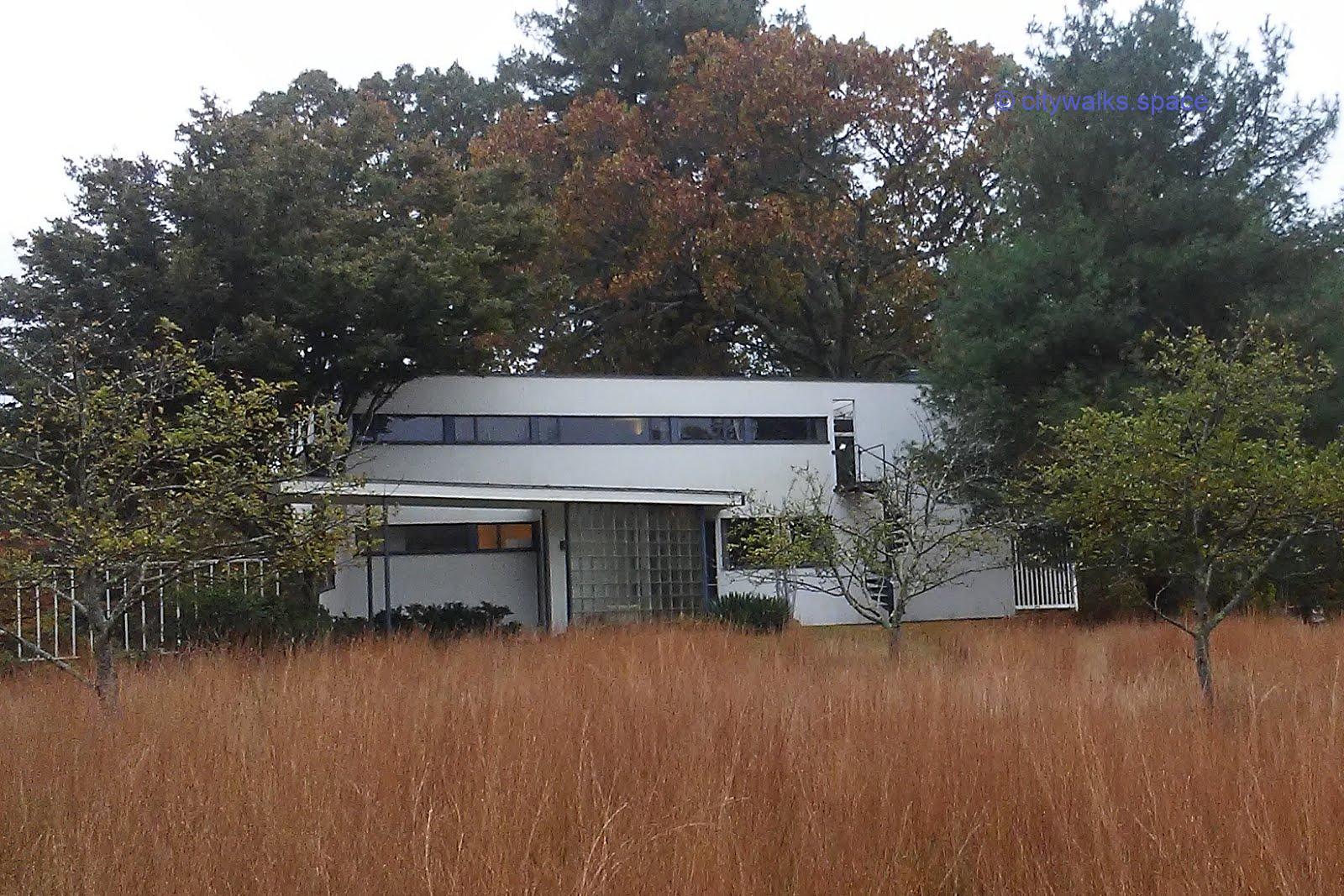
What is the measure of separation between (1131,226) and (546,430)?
33.1ft

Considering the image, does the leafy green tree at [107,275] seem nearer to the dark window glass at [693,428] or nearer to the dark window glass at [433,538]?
the dark window glass at [433,538]

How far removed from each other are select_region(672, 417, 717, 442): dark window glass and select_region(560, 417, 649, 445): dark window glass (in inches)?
21.9

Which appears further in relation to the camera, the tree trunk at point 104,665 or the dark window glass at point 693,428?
the dark window glass at point 693,428

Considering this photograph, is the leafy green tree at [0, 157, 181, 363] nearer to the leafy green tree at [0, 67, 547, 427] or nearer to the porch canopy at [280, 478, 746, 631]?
the leafy green tree at [0, 67, 547, 427]

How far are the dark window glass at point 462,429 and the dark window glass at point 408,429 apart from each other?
0.56 ft

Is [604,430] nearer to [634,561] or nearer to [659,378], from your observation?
[659,378]

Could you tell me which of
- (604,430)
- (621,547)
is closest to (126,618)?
(621,547)

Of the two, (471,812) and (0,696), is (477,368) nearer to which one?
(0,696)

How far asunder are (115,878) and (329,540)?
5.65m

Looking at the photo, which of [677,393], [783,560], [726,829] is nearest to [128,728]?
[726,829]

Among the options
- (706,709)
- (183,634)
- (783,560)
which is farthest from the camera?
(783,560)

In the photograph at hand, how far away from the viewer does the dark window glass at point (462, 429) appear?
22.7 metres

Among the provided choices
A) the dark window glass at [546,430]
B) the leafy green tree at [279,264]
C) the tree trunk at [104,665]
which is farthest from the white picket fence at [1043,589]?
the tree trunk at [104,665]

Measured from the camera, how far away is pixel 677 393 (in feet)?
77.0
